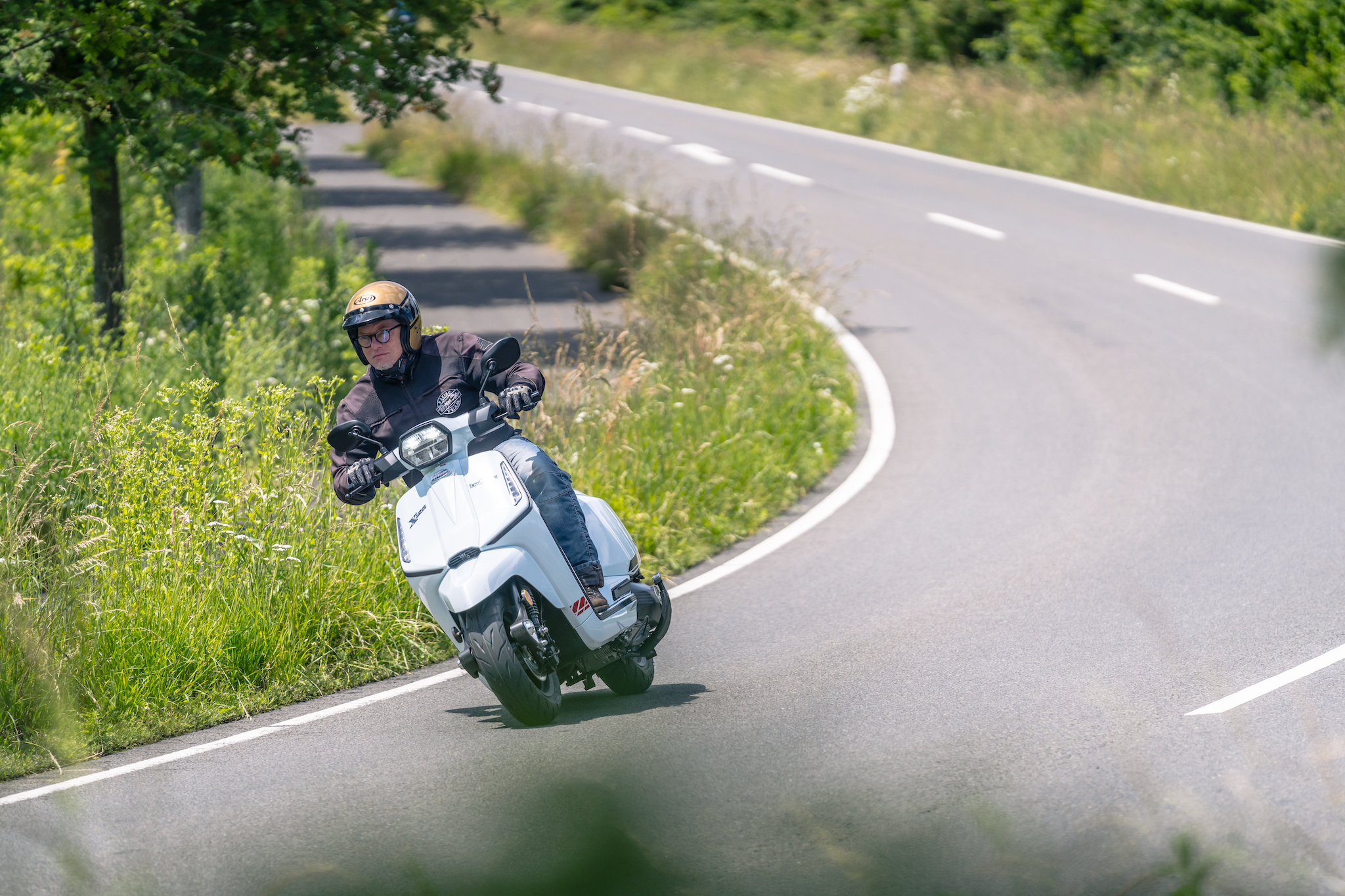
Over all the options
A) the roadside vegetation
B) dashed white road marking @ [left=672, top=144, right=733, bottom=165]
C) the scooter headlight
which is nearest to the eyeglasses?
the scooter headlight

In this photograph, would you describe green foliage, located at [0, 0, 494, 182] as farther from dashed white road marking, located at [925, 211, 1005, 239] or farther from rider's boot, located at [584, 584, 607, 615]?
dashed white road marking, located at [925, 211, 1005, 239]

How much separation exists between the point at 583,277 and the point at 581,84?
68.0 feet

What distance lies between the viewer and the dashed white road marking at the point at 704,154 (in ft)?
77.8

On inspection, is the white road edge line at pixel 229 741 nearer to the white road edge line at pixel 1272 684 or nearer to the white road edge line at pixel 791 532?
the white road edge line at pixel 791 532

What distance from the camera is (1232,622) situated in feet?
21.5

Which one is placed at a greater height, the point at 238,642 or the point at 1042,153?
the point at 238,642

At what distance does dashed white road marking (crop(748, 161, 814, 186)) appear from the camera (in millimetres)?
21750

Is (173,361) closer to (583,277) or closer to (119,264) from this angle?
(119,264)

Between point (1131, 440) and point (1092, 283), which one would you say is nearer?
point (1131, 440)

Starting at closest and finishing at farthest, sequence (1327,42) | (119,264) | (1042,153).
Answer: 1. (119,264)
2. (1327,42)
3. (1042,153)

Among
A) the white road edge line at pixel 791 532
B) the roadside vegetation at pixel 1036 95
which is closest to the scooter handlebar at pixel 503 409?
the white road edge line at pixel 791 532

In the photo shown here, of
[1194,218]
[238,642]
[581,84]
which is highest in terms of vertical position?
[238,642]

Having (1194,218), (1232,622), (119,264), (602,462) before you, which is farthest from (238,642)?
(1194,218)

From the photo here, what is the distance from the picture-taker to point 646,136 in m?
26.9
